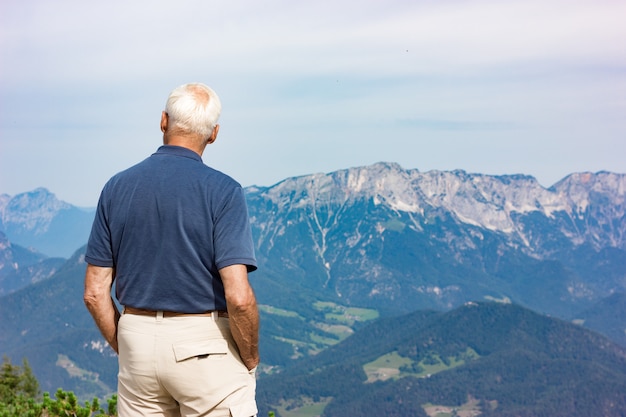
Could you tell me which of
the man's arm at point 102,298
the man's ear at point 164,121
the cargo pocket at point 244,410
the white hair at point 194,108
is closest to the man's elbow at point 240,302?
the cargo pocket at point 244,410

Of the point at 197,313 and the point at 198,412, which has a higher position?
the point at 197,313

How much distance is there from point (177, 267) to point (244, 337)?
2.66ft

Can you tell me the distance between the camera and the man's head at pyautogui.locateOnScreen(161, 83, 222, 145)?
289 inches

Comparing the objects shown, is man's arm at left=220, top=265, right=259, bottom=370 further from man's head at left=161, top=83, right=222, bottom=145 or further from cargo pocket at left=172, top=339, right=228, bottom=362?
man's head at left=161, top=83, right=222, bottom=145

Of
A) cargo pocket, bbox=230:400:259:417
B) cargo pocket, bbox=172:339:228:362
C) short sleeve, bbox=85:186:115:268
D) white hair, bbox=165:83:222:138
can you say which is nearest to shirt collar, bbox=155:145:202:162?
white hair, bbox=165:83:222:138

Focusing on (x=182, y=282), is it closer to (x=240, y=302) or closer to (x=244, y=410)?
(x=240, y=302)

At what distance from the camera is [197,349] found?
693 centimetres

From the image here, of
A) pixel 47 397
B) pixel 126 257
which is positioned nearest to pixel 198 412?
pixel 126 257

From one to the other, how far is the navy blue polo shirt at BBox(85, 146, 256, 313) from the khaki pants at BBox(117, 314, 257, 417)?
0.52 feet

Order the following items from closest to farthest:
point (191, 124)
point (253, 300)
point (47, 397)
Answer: point (253, 300) < point (191, 124) < point (47, 397)

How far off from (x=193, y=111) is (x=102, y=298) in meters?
1.82

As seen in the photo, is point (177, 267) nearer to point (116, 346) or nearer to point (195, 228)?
point (195, 228)

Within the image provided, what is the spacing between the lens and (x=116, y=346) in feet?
24.6

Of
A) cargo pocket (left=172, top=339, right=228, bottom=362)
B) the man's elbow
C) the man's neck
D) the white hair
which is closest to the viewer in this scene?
the man's elbow
